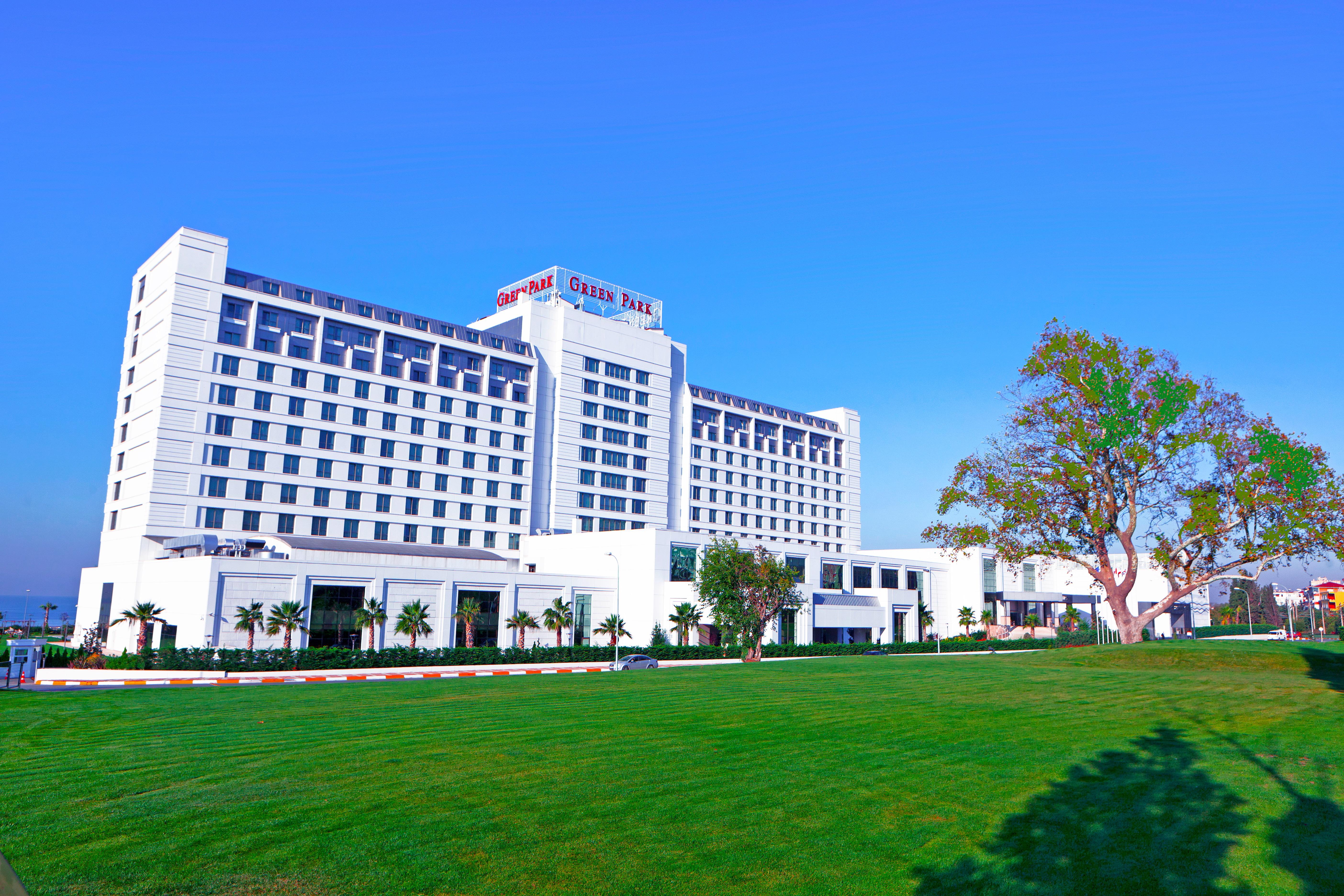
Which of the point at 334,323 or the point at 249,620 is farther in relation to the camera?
the point at 334,323

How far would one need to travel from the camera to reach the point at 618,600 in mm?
80062

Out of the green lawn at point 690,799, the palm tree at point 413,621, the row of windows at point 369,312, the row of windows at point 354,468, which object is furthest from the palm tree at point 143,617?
the green lawn at point 690,799

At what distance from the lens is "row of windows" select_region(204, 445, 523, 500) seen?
7525 cm

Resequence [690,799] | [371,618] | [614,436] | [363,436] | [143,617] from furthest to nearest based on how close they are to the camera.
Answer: [614,436], [363,436], [371,618], [143,617], [690,799]

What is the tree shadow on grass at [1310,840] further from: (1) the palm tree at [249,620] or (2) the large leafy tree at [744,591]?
(1) the palm tree at [249,620]

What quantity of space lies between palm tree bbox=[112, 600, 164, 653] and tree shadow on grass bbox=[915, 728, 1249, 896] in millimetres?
61282

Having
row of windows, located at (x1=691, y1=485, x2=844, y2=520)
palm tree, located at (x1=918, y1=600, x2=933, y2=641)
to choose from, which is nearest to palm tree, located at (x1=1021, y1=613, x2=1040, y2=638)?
palm tree, located at (x1=918, y1=600, x2=933, y2=641)

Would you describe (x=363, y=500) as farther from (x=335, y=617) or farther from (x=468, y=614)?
(x=335, y=617)

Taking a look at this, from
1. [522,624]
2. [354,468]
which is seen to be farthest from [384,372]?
[522,624]

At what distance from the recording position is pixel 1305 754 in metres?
14.6

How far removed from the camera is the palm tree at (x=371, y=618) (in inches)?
2542

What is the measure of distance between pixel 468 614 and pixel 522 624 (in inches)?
189

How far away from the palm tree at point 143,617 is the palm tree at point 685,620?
130ft

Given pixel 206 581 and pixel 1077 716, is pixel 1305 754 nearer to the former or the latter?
pixel 1077 716
